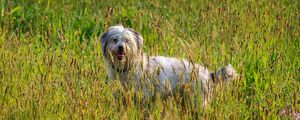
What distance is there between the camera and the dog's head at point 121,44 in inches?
254

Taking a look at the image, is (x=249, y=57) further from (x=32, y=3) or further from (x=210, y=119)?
Result: (x=32, y=3)

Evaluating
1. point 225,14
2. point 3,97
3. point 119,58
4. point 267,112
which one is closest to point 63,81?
point 3,97

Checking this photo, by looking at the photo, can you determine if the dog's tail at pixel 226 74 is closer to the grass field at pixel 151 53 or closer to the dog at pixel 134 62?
the grass field at pixel 151 53

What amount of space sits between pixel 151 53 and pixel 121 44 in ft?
3.77

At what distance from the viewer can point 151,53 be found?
7551 mm

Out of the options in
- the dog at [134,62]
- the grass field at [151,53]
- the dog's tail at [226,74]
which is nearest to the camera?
the grass field at [151,53]

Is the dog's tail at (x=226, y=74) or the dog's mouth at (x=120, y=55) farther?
the dog's mouth at (x=120, y=55)

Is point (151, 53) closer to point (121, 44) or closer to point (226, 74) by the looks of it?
point (121, 44)

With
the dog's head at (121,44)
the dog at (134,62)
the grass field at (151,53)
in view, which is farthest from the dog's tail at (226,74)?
the dog's head at (121,44)

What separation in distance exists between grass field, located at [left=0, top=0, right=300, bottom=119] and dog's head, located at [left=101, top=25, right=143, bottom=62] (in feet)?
0.64

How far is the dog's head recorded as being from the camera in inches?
254

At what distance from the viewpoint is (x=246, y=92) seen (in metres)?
6.43

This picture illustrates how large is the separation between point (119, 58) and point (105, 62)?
1.08ft

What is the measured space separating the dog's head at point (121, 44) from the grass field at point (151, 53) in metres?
0.20
